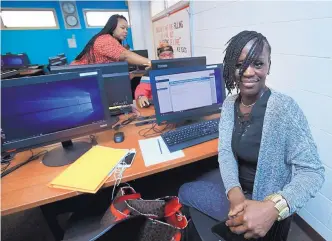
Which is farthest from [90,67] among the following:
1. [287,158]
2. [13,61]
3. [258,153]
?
[13,61]

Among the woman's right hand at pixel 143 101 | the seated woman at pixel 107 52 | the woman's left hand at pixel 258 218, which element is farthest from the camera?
the seated woman at pixel 107 52

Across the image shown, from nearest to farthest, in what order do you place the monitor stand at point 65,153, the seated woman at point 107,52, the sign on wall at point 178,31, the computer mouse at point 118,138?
the monitor stand at point 65,153 → the computer mouse at point 118,138 → the seated woman at point 107,52 → the sign on wall at point 178,31

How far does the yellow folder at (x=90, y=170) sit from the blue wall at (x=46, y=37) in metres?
4.49

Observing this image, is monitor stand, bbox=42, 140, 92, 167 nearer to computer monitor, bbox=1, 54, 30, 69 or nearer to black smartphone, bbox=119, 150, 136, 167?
→ black smartphone, bbox=119, 150, 136, 167

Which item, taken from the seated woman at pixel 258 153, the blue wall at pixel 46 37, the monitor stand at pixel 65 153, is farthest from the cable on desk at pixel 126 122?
the blue wall at pixel 46 37

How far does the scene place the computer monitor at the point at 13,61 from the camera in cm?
394

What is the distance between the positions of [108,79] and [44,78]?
0.53 m

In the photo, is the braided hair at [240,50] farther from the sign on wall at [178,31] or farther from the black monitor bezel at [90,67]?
the sign on wall at [178,31]

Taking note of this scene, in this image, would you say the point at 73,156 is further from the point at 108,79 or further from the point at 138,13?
the point at 138,13

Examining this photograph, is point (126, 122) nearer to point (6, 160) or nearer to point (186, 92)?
point (186, 92)

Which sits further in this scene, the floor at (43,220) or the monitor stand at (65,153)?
the floor at (43,220)

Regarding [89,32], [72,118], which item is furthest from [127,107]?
[89,32]

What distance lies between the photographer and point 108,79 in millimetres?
1474

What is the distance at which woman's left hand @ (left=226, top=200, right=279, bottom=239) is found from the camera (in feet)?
2.21
